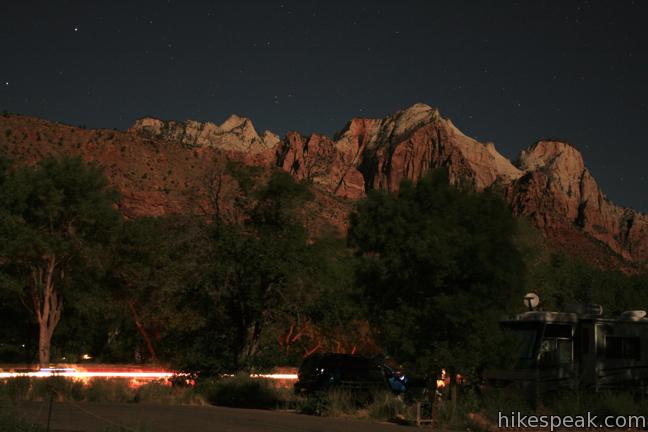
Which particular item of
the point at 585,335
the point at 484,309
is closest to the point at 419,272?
the point at 484,309

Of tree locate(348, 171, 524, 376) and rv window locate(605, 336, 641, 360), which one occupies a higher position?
tree locate(348, 171, 524, 376)

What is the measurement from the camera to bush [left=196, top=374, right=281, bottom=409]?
22.8 m

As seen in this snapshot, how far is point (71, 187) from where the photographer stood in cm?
4031

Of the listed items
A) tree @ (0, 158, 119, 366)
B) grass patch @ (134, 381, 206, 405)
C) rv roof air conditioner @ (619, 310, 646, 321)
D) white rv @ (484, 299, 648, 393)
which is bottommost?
grass patch @ (134, 381, 206, 405)

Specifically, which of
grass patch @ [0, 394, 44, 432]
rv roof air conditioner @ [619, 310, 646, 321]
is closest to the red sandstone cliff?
rv roof air conditioner @ [619, 310, 646, 321]

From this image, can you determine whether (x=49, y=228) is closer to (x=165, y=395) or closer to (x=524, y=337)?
(x=165, y=395)

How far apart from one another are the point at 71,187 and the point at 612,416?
102 feet

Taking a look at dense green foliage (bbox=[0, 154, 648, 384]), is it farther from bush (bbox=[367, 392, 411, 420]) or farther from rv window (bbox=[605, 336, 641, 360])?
rv window (bbox=[605, 336, 641, 360])

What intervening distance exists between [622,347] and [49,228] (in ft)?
92.8

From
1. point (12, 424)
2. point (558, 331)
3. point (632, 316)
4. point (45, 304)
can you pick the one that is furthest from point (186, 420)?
point (45, 304)

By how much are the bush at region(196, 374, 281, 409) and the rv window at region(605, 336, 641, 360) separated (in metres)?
9.03

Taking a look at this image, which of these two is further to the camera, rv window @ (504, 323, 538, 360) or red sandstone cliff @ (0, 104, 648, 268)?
red sandstone cliff @ (0, 104, 648, 268)

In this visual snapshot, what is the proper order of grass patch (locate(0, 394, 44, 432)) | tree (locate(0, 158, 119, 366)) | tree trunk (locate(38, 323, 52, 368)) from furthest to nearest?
tree trunk (locate(38, 323, 52, 368)) → tree (locate(0, 158, 119, 366)) → grass patch (locate(0, 394, 44, 432))

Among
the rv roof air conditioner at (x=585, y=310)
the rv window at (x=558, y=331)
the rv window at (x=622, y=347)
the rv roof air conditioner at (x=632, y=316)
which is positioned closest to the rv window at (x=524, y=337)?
the rv window at (x=558, y=331)
